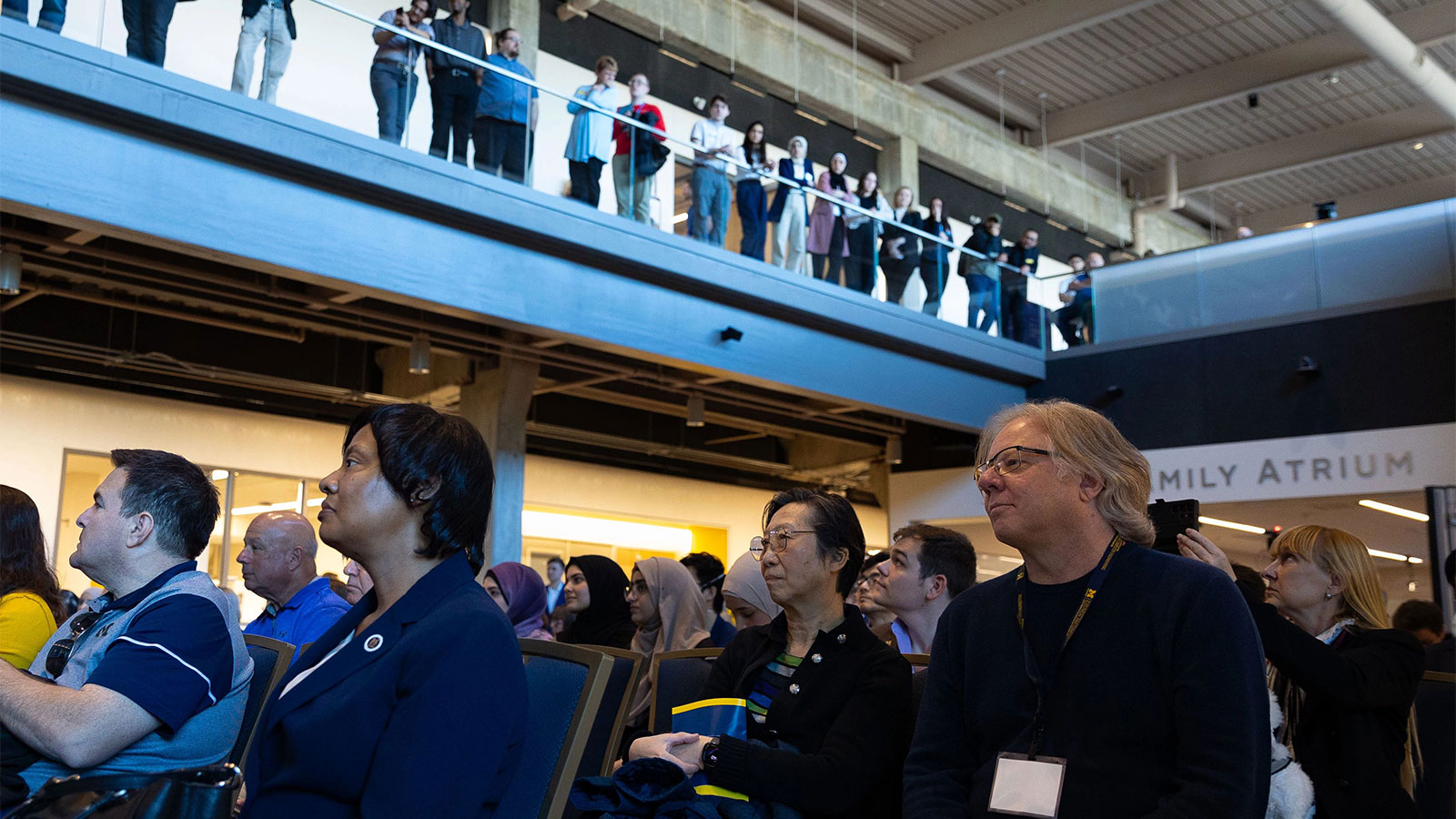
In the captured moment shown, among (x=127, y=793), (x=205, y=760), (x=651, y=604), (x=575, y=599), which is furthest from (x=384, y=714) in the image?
(x=575, y=599)

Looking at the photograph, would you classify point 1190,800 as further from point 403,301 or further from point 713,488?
point 713,488

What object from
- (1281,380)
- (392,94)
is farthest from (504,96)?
(1281,380)

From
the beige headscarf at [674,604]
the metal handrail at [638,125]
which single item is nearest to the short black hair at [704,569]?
the beige headscarf at [674,604]

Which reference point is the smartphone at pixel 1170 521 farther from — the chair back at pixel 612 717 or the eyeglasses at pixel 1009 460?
the chair back at pixel 612 717

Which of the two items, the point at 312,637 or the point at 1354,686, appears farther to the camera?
the point at 312,637

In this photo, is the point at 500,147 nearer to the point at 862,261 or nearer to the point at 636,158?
the point at 636,158

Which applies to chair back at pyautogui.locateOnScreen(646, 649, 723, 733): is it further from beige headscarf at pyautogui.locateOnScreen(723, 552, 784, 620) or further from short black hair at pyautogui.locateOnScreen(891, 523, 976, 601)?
beige headscarf at pyautogui.locateOnScreen(723, 552, 784, 620)

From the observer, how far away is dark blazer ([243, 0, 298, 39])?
7281 mm

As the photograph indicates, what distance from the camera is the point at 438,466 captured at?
6.89 ft

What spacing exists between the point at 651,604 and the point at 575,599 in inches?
24.3

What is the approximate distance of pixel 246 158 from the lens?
302 inches

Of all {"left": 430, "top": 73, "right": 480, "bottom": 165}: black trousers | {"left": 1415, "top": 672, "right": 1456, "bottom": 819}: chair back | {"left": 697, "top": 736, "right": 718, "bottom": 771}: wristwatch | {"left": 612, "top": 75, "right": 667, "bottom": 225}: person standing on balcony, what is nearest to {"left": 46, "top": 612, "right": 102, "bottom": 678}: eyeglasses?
{"left": 697, "top": 736, "right": 718, "bottom": 771}: wristwatch

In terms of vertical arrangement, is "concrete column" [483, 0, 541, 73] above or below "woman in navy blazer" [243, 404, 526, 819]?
above

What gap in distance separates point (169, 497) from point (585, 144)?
684 centimetres
